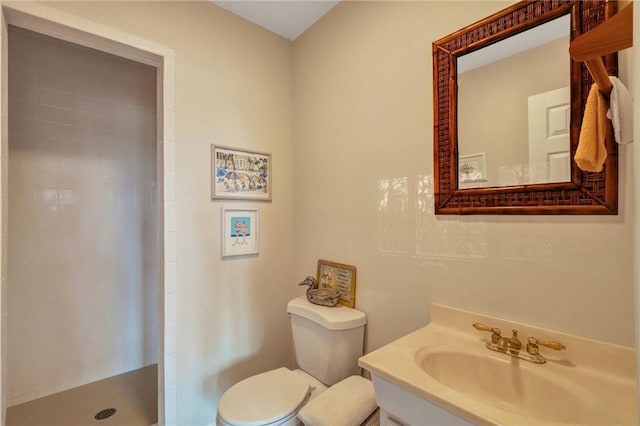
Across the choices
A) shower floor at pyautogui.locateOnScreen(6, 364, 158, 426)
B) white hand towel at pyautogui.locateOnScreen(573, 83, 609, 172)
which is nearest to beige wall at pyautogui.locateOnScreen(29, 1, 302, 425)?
shower floor at pyautogui.locateOnScreen(6, 364, 158, 426)

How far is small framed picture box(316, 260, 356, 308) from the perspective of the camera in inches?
63.3

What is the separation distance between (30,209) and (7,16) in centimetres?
139

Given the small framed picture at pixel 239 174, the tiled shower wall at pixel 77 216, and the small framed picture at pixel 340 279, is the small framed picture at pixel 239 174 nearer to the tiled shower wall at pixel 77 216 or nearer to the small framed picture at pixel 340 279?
the small framed picture at pixel 340 279

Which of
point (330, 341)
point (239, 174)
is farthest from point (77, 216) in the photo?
point (330, 341)

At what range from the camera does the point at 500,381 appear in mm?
953

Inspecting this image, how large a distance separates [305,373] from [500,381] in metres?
0.99

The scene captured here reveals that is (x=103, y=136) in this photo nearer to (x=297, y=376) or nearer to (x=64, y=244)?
(x=64, y=244)

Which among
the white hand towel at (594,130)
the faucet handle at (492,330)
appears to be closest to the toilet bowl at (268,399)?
the faucet handle at (492,330)

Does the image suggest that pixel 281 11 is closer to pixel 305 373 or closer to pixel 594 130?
pixel 594 130

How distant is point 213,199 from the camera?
1674 mm

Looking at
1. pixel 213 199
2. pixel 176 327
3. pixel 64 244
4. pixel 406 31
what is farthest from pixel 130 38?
pixel 64 244

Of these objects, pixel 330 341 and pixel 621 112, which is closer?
pixel 621 112

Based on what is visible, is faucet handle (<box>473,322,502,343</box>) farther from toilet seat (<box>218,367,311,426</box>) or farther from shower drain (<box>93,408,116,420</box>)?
shower drain (<box>93,408,116,420</box>)

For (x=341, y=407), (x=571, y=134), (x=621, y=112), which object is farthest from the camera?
(x=341, y=407)
